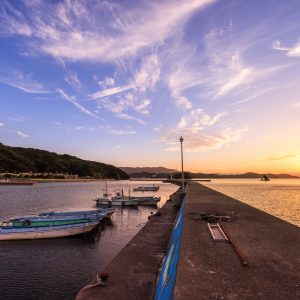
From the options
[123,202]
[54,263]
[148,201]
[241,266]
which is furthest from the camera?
[148,201]

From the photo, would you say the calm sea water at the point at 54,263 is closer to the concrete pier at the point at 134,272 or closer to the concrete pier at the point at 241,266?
the concrete pier at the point at 134,272

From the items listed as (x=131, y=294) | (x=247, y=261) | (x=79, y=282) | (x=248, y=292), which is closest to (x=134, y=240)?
(x=79, y=282)

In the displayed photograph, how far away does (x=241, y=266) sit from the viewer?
375 inches

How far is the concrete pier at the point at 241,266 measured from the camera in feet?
24.7

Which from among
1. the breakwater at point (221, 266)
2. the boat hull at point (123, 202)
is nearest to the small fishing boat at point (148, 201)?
the boat hull at point (123, 202)

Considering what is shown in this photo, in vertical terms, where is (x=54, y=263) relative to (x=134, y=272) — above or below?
below

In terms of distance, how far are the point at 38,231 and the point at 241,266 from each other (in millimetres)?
22713

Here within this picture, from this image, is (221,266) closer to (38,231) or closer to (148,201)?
(38,231)

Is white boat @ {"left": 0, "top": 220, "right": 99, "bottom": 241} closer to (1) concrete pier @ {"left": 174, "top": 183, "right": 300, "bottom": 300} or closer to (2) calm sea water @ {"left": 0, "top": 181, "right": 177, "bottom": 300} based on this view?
(2) calm sea water @ {"left": 0, "top": 181, "right": 177, "bottom": 300}

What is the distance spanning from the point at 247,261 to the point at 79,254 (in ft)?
54.7

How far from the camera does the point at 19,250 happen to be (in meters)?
24.3

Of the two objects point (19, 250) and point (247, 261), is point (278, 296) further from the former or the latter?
point (19, 250)

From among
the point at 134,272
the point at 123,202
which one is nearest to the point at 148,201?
the point at 123,202

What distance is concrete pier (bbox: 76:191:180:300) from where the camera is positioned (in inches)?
429
